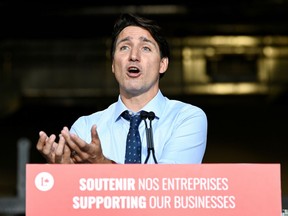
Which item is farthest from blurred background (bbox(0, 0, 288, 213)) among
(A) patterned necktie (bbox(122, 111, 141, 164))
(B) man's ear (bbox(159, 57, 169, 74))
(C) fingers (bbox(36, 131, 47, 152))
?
(C) fingers (bbox(36, 131, 47, 152))

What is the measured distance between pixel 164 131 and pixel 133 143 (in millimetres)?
109

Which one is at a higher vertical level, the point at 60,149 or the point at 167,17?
the point at 167,17

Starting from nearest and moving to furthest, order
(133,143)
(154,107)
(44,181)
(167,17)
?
(44,181) < (133,143) < (154,107) < (167,17)

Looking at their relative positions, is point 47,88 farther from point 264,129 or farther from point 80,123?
point 80,123

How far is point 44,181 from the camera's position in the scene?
2314 millimetres

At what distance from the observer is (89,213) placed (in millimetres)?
2311

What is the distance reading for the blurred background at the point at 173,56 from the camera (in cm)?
1773

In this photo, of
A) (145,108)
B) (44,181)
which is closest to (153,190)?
(44,181)

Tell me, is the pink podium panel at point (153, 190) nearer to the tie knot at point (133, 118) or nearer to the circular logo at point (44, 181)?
the circular logo at point (44, 181)

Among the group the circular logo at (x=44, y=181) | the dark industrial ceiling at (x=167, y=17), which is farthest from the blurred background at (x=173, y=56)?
the circular logo at (x=44, y=181)

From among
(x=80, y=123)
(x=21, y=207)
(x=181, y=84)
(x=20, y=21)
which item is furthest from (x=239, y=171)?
(x=20, y=21)

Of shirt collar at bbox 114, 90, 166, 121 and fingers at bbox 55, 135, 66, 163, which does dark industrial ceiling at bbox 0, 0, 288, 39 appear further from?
fingers at bbox 55, 135, 66, 163

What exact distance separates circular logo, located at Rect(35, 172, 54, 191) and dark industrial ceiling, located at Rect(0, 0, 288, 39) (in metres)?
15.6

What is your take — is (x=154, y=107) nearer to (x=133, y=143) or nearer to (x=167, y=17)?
(x=133, y=143)
